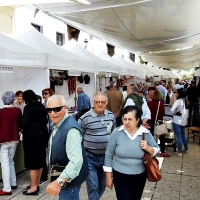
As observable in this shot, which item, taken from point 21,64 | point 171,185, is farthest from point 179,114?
point 21,64

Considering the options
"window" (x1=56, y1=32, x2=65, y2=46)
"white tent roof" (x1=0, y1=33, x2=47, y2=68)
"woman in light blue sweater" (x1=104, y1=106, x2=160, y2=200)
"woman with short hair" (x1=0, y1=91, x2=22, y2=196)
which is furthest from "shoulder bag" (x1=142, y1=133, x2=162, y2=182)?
"window" (x1=56, y1=32, x2=65, y2=46)

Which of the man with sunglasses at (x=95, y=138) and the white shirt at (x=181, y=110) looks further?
the white shirt at (x=181, y=110)

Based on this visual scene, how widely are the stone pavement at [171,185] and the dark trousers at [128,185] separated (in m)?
1.39

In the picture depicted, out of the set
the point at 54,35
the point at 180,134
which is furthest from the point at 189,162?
the point at 54,35

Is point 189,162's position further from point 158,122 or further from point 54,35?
point 54,35

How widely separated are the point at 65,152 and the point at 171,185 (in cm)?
297

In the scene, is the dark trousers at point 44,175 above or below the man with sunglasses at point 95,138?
below

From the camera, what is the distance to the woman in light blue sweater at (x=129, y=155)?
255 cm

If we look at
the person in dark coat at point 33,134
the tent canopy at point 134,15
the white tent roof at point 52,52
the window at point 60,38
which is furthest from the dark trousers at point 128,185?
the window at point 60,38

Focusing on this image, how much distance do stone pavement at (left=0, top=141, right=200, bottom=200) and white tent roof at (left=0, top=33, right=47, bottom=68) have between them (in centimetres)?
214

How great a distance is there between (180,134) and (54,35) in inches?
446

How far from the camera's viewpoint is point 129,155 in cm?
255

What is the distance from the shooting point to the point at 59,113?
7.22 ft

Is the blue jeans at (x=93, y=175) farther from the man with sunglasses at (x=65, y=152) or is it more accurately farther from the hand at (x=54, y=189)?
the hand at (x=54, y=189)
